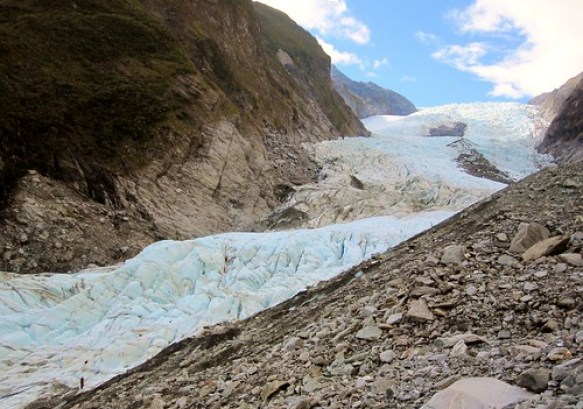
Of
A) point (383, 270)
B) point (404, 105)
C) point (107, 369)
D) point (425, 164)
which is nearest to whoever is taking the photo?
point (383, 270)

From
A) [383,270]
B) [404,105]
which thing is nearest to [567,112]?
[383,270]

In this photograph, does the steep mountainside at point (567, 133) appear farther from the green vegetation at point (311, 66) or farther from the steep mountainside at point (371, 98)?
the steep mountainside at point (371, 98)

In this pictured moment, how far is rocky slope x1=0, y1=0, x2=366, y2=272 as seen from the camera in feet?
68.8

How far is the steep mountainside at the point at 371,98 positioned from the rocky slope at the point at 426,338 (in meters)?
120

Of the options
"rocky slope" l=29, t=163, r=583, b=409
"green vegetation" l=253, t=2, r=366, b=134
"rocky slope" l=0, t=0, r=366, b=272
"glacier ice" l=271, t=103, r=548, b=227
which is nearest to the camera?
"rocky slope" l=29, t=163, r=583, b=409

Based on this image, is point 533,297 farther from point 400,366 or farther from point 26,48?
point 26,48

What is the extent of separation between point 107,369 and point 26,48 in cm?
2150

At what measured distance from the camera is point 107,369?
1198cm

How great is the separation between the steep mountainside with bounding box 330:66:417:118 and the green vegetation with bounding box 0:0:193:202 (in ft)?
323

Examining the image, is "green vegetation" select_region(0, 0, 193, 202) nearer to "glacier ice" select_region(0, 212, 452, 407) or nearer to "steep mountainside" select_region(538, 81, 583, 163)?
"glacier ice" select_region(0, 212, 452, 407)

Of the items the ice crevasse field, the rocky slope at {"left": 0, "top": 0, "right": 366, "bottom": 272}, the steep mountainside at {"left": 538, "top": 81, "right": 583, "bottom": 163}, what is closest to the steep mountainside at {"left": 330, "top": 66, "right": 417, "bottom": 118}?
the steep mountainside at {"left": 538, "top": 81, "right": 583, "bottom": 163}

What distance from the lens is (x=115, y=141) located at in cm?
2602

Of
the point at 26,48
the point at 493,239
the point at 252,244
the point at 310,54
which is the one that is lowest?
the point at 252,244

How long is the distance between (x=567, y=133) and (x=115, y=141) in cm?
5374
